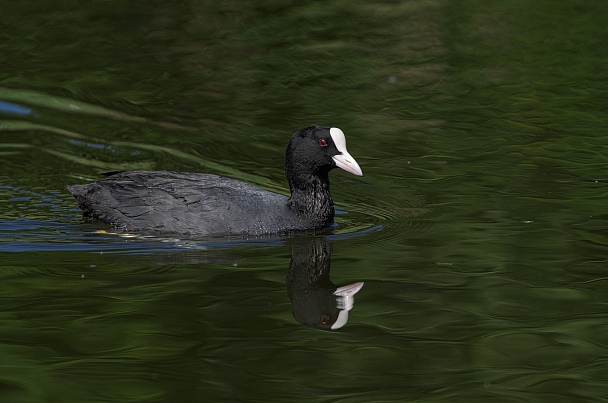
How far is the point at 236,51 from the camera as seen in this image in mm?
Result: 14414

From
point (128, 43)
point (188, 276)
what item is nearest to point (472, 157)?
point (188, 276)

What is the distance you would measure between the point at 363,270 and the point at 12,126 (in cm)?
547

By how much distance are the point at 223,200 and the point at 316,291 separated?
1.96 meters

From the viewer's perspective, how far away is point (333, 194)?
10211 millimetres

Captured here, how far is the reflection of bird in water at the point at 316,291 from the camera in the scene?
6.39m

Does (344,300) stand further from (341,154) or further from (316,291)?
(341,154)

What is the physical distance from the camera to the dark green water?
5574 millimetres

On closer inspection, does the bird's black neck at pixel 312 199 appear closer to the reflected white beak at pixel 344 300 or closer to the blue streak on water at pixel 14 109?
the reflected white beak at pixel 344 300

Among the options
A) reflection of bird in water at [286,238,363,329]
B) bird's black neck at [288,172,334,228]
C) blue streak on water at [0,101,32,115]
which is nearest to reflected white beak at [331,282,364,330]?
reflection of bird in water at [286,238,363,329]

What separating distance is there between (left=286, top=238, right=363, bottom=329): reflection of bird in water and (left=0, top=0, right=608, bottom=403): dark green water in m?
0.07

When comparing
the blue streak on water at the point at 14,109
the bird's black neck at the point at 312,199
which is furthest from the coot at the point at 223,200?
the blue streak on water at the point at 14,109

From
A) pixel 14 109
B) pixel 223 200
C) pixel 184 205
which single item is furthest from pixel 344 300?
pixel 14 109

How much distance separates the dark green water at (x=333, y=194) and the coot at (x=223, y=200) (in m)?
0.26

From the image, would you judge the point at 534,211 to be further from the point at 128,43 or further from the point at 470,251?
the point at 128,43
